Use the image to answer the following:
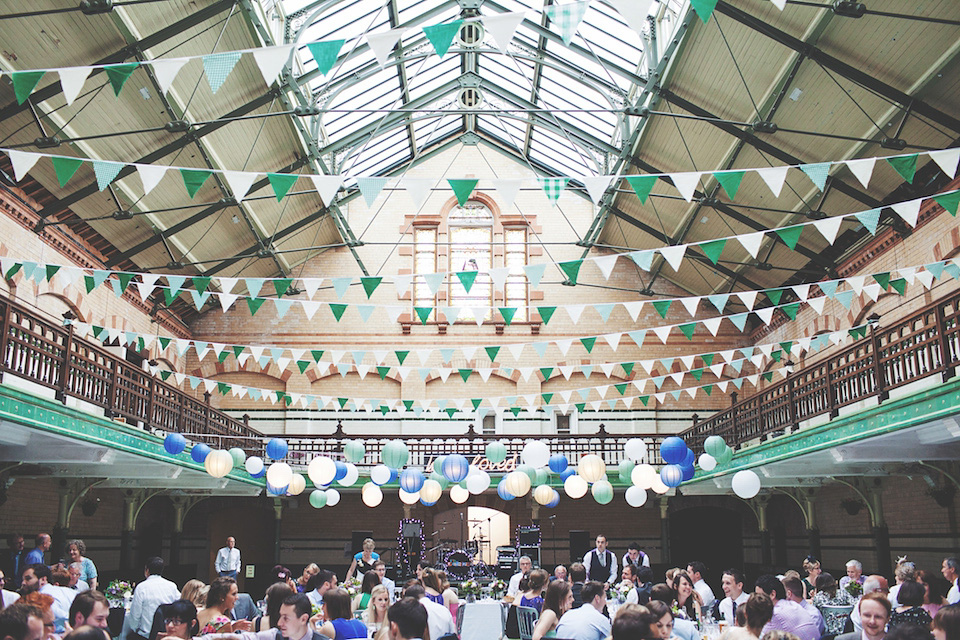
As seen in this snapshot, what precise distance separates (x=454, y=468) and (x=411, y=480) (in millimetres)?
931

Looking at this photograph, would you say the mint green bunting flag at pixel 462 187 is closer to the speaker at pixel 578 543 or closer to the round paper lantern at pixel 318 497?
the round paper lantern at pixel 318 497

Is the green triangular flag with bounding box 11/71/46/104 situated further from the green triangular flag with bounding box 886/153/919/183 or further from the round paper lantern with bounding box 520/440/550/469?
the round paper lantern with bounding box 520/440/550/469

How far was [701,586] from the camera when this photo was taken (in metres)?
8.62

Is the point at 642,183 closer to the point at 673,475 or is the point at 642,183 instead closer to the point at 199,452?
the point at 673,475

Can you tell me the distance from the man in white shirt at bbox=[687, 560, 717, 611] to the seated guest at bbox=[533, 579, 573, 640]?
8.80ft

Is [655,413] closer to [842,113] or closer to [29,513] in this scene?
[842,113]

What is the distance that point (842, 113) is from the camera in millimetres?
11617

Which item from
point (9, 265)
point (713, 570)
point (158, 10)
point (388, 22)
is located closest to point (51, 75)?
point (158, 10)

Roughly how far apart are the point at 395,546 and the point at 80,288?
943 centimetres

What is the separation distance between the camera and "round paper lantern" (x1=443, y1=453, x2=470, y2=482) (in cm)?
1259

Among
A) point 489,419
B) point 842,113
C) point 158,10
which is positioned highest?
point 158,10

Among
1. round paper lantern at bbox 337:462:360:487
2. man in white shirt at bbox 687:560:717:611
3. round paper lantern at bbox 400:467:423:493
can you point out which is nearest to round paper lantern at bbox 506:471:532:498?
round paper lantern at bbox 400:467:423:493

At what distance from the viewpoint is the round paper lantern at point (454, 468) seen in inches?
496

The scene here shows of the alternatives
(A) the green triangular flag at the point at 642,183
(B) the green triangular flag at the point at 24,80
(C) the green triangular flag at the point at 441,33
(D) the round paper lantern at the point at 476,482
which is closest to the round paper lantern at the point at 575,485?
(D) the round paper lantern at the point at 476,482
